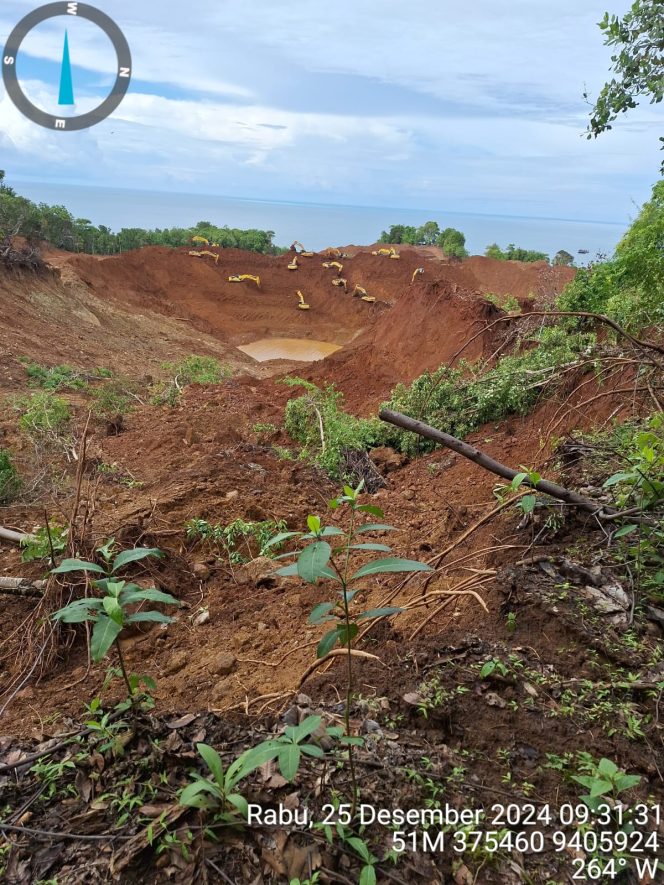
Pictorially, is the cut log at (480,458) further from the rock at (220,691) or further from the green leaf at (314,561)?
the rock at (220,691)

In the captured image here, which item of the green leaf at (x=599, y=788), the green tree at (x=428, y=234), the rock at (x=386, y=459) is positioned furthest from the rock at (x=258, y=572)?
the green tree at (x=428, y=234)

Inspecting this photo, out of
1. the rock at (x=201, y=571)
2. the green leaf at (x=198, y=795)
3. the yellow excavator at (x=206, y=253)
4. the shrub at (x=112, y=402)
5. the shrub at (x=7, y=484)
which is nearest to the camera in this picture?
the green leaf at (x=198, y=795)

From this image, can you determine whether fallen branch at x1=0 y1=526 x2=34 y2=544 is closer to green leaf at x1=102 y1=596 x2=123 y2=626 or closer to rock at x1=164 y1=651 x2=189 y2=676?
rock at x1=164 y1=651 x2=189 y2=676

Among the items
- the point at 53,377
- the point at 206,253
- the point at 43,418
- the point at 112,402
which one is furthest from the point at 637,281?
the point at 206,253

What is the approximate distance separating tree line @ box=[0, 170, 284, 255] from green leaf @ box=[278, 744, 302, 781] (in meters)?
20.7

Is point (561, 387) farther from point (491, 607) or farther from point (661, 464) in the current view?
point (491, 607)

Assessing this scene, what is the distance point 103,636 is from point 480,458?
1.71m

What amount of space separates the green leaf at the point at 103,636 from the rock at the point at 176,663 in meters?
1.22

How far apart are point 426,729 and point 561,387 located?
4.83 m

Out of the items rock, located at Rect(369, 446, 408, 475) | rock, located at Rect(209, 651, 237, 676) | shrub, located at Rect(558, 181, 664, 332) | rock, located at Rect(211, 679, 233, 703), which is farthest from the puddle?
rock, located at Rect(211, 679, 233, 703)

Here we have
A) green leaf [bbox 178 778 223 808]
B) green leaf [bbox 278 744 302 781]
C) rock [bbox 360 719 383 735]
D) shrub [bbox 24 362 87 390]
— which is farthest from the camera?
shrub [bbox 24 362 87 390]

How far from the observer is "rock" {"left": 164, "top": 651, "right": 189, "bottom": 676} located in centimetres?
280

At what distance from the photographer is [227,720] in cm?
192

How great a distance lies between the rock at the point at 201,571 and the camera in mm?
3795
